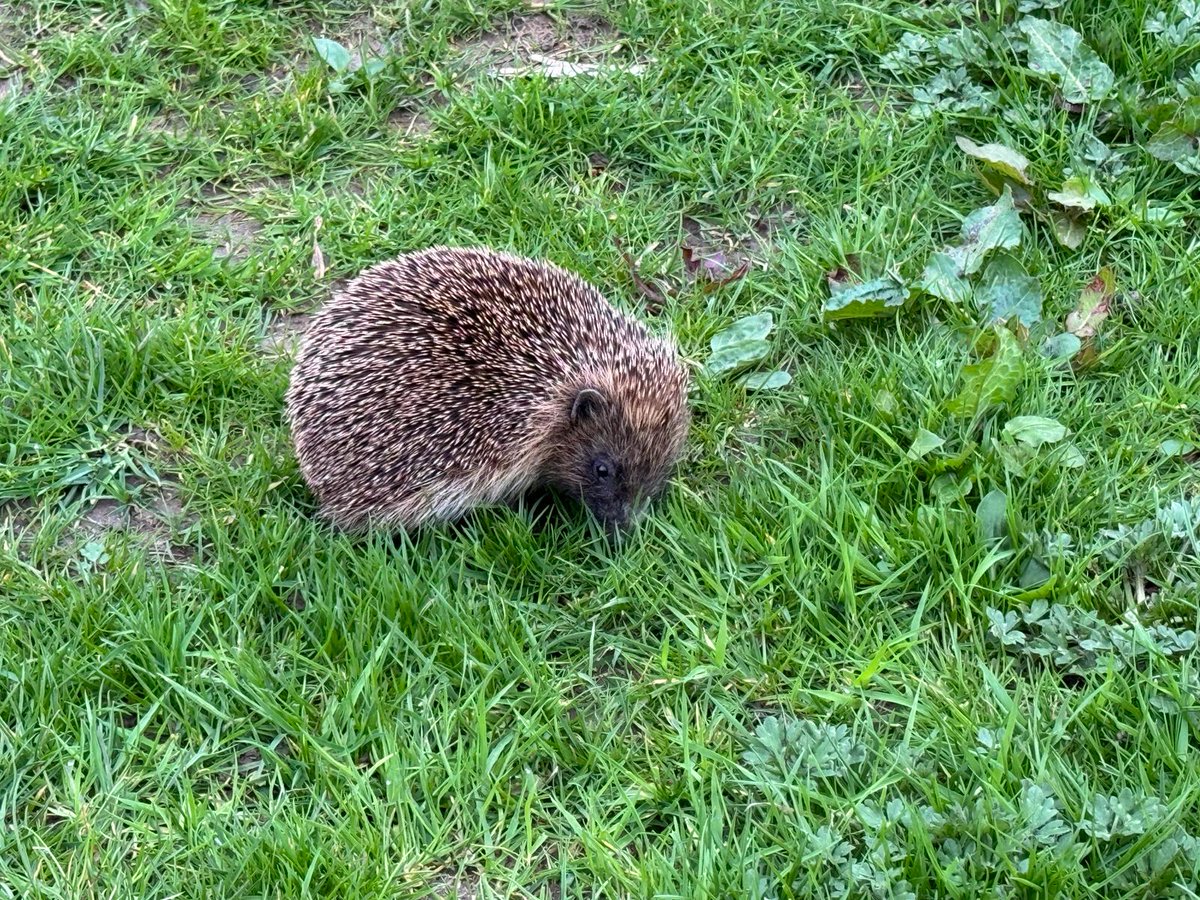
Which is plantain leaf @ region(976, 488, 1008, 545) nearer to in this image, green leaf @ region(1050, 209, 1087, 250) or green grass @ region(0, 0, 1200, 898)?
green grass @ region(0, 0, 1200, 898)

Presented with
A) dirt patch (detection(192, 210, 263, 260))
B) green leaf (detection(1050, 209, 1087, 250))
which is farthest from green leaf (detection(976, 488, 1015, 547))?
dirt patch (detection(192, 210, 263, 260))

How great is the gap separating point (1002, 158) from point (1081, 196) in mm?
357

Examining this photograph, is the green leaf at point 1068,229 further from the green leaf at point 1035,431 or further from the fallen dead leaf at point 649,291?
the fallen dead leaf at point 649,291

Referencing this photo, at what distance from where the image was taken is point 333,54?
618 centimetres

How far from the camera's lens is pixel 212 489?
4648mm

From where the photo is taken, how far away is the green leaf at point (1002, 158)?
17.1 feet

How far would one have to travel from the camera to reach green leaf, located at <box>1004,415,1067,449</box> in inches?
169

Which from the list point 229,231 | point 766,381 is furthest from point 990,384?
point 229,231

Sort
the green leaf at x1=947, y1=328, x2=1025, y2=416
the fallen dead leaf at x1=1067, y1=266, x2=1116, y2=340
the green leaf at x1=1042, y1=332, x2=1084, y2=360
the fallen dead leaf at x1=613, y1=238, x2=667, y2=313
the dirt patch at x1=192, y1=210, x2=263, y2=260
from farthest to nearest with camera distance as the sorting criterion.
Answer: the dirt patch at x1=192, y1=210, x2=263, y2=260 < the fallen dead leaf at x1=613, y1=238, x2=667, y2=313 < the fallen dead leaf at x1=1067, y1=266, x2=1116, y2=340 < the green leaf at x1=1042, y1=332, x2=1084, y2=360 < the green leaf at x1=947, y1=328, x2=1025, y2=416

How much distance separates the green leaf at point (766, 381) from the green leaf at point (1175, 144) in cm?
190

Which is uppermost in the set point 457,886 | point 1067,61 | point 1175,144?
point 1067,61

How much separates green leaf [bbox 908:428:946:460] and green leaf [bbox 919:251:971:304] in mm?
771

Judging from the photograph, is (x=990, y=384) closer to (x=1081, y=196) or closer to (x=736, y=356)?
(x=736, y=356)

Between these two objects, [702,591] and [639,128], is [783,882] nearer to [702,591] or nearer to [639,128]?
[702,591]
